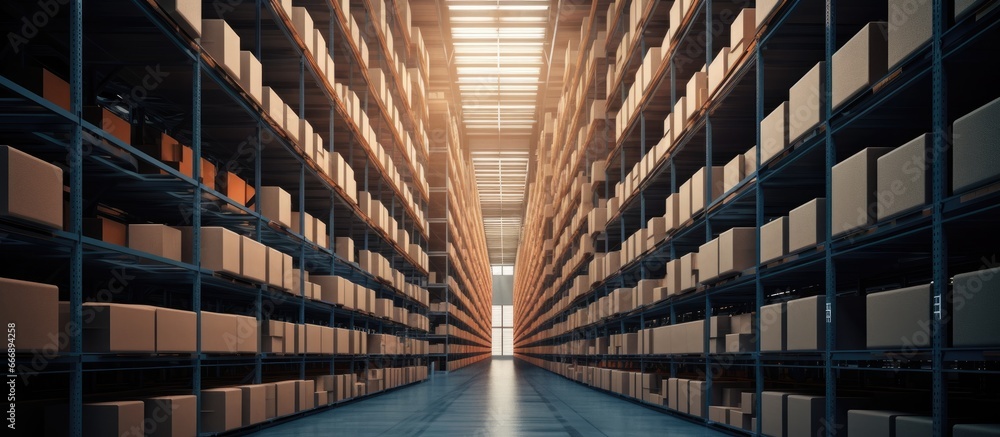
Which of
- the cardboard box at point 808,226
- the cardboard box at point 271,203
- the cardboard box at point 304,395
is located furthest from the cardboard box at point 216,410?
the cardboard box at point 808,226

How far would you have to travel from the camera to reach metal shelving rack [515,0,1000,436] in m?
4.59

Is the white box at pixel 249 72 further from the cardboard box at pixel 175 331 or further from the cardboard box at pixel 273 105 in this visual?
the cardboard box at pixel 175 331

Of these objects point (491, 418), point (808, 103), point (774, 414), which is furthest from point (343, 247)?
point (808, 103)

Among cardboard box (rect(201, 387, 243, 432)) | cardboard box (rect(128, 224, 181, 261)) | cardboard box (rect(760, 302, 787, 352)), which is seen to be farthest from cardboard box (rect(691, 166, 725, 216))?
cardboard box (rect(128, 224, 181, 261))

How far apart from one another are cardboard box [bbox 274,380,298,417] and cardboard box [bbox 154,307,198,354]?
2441 millimetres

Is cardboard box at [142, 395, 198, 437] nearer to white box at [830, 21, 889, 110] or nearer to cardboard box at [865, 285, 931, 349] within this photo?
cardboard box at [865, 285, 931, 349]

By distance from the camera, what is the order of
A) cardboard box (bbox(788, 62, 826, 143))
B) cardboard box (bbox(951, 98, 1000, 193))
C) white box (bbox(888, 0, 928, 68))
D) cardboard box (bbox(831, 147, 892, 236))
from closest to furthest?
1. cardboard box (bbox(951, 98, 1000, 193))
2. white box (bbox(888, 0, 928, 68))
3. cardboard box (bbox(831, 147, 892, 236))
4. cardboard box (bbox(788, 62, 826, 143))

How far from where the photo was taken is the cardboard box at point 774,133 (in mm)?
7137

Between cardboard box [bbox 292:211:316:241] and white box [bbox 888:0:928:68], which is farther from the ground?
white box [bbox 888:0:928:68]

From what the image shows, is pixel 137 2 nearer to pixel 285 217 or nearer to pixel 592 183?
pixel 285 217

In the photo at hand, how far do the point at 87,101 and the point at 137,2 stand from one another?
11.0 ft

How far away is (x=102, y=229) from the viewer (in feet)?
21.4

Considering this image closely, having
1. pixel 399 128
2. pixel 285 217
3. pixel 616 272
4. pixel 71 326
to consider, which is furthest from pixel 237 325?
pixel 399 128

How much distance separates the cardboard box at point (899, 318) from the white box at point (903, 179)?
52 cm
